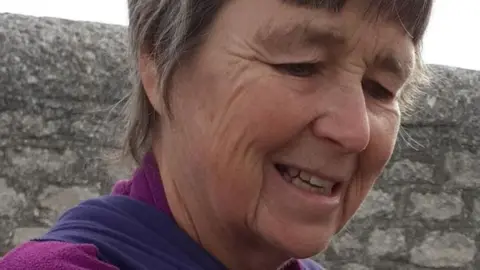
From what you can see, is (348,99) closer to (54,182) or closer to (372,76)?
(372,76)

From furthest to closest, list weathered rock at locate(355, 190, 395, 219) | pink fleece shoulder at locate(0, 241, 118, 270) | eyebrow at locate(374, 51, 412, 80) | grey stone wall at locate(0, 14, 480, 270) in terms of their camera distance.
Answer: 1. weathered rock at locate(355, 190, 395, 219)
2. grey stone wall at locate(0, 14, 480, 270)
3. eyebrow at locate(374, 51, 412, 80)
4. pink fleece shoulder at locate(0, 241, 118, 270)

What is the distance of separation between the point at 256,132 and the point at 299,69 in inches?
4.2

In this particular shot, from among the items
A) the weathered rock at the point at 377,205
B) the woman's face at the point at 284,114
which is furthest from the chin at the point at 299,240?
the weathered rock at the point at 377,205

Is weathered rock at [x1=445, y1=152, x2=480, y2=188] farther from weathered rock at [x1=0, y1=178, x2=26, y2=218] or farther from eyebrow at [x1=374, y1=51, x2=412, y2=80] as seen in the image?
eyebrow at [x1=374, y1=51, x2=412, y2=80]

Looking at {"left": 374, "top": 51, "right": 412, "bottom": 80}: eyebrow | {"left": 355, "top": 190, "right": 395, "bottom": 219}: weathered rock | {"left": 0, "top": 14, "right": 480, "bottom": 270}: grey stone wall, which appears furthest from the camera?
{"left": 355, "top": 190, "right": 395, "bottom": 219}: weathered rock

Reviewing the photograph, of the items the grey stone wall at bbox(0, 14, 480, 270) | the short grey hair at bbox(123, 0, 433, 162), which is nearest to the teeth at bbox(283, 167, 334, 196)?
the short grey hair at bbox(123, 0, 433, 162)

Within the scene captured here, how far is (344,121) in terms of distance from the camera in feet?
3.32

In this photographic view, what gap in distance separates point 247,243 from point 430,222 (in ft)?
6.81

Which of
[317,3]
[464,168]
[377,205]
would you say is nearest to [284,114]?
[317,3]

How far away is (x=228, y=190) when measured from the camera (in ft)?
3.42

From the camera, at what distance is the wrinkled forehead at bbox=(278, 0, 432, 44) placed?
3.28ft

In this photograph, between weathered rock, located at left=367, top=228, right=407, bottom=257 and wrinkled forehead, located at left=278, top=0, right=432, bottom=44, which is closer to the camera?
wrinkled forehead, located at left=278, top=0, right=432, bottom=44

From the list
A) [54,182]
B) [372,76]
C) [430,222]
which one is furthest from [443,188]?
[372,76]

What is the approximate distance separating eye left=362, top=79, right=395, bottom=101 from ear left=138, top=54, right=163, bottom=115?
0.31m
